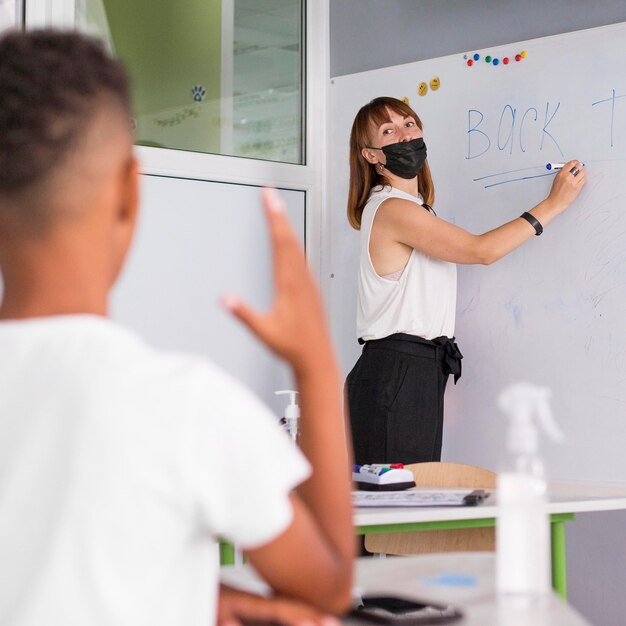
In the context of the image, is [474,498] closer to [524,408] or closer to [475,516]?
[475,516]

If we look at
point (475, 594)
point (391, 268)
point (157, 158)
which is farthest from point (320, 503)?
point (157, 158)

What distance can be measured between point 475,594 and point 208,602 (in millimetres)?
551

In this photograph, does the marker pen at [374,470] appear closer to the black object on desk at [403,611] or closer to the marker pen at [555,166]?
the black object on desk at [403,611]

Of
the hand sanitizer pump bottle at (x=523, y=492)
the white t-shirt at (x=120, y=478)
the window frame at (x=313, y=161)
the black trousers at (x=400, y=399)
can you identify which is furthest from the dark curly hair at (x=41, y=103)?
the window frame at (x=313, y=161)

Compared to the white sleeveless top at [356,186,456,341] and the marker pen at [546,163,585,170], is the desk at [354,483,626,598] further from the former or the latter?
the marker pen at [546,163,585,170]

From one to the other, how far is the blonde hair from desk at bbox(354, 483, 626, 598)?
1245 mm

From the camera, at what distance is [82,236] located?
0.74 metres

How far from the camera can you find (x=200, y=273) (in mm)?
3352

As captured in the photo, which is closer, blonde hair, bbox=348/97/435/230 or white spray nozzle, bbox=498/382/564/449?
white spray nozzle, bbox=498/382/564/449

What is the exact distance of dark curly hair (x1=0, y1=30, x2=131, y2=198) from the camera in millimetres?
717

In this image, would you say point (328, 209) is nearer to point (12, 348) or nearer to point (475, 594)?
point (475, 594)

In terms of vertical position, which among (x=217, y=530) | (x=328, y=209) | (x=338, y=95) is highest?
(x=338, y=95)

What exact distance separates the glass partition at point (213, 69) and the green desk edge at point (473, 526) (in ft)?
5.65

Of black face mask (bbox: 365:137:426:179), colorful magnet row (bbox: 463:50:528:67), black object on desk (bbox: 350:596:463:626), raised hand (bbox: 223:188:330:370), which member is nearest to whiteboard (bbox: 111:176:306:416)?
black face mask (bbox: 365:137:426:179)
